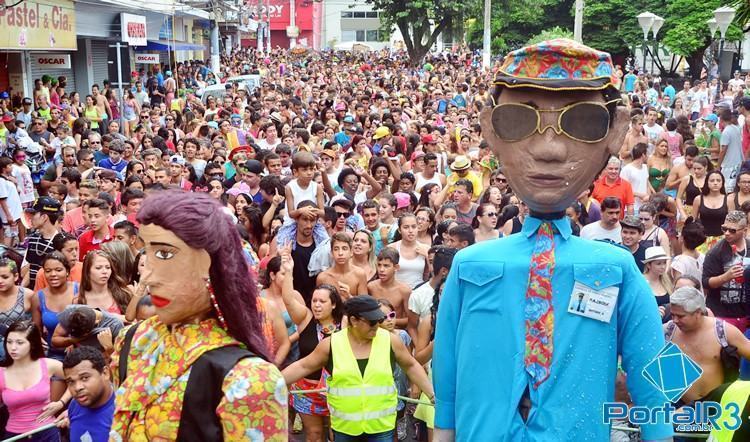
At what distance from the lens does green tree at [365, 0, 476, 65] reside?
4494 centimetres

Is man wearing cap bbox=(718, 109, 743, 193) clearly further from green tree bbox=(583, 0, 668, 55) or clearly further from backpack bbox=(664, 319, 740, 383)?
green tree bbox=(583, 0, 668, 55)

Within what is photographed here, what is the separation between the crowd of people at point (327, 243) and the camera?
584 centimetres

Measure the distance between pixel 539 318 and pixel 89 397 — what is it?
117 inches

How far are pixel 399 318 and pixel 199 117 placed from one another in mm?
12469

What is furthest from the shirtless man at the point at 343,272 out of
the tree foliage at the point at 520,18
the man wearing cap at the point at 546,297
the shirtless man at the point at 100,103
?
the tree foliage at the point at 520,18

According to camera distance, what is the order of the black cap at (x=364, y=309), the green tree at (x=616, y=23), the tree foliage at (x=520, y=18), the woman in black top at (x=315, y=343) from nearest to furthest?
1. the black cap at (x=364, y=309)
2. the woman in black top at (x=315, y=343)
3. the green tree at (x=616, y=23)
4. the tree foliage at (x=520, y=18)

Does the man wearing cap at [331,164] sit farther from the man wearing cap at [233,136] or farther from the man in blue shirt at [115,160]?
the man wearing cap at [233,136]

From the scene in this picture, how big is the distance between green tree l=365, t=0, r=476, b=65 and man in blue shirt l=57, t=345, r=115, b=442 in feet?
134

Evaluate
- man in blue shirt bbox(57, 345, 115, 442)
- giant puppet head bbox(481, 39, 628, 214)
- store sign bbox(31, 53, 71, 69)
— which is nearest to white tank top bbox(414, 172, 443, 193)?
man in blue shirt bbox(57, 345, 115, 442)

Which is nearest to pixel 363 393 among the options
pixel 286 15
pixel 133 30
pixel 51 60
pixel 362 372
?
pixel 362 372

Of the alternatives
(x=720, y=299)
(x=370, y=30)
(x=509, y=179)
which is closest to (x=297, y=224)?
(x=720, y=299)

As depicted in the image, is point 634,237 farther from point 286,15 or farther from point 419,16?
point 286,15

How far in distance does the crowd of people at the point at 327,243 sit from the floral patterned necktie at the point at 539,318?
511 millimetres

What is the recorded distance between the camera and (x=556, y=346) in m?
3.54
